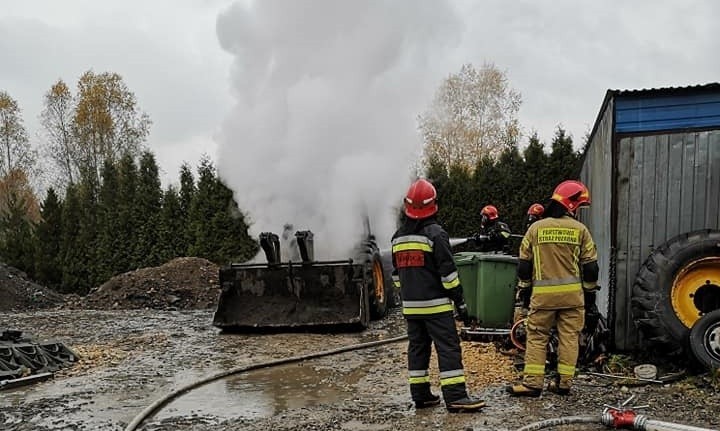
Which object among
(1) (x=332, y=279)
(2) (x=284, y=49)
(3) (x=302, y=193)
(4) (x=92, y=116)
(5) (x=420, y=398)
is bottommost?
(5) (x=420, y=398)

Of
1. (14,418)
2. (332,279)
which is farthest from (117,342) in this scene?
(14,418)

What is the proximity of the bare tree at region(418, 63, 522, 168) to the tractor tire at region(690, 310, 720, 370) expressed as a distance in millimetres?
22502

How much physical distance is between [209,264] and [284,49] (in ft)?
22.7

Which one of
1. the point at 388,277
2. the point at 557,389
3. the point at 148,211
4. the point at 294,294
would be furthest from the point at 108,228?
the point at 557,389

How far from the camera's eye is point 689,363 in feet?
17.8

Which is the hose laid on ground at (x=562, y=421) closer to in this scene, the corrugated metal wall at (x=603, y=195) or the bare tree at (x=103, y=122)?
the corrugated metal wall at (x=603, y=195)

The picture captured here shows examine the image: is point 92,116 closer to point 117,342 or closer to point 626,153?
point 117,342

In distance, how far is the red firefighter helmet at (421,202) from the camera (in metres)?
4.99

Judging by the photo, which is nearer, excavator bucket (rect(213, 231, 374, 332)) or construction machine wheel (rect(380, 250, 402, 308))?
excavator bucket (rect(213, 231, 374, 332))

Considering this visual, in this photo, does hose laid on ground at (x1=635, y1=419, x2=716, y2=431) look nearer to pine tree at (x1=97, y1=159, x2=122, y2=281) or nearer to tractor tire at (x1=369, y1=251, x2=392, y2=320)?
tractor tire at (x1=369, y1=251, x2=392, y2=320)

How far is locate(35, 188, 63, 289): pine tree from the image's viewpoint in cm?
1972

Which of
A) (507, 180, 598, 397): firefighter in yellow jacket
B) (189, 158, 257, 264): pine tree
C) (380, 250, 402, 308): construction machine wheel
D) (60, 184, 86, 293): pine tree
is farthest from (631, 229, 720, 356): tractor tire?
(60, 184, 86, 293): pine tree

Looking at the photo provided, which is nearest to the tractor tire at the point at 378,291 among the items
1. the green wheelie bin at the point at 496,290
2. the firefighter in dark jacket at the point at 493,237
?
the firefighter in dark jacket at the point at 493,237

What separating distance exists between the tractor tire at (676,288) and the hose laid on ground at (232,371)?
10.2ft
